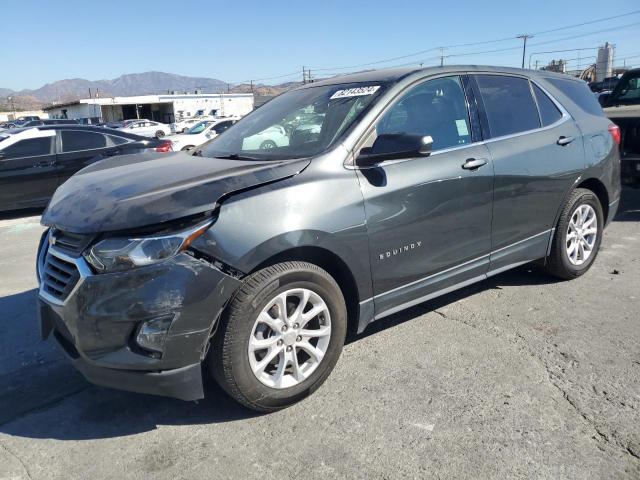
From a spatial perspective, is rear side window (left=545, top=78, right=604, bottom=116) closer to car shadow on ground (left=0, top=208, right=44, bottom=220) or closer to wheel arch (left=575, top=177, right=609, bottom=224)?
wheel arch (left=575, top=177, right=609, bottom=224)

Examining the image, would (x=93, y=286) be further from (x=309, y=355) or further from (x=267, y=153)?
(x=267, y=153)

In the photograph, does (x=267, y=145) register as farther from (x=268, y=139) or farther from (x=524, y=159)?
(x=524, y=159)

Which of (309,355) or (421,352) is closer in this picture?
(309,355)

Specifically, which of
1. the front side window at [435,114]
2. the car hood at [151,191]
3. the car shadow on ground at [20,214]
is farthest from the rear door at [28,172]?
the front side window at [435,114]

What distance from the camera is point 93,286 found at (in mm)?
2453

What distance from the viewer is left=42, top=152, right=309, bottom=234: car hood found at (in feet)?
8.27

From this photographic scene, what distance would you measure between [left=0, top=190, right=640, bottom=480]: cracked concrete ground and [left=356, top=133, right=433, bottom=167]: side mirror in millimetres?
1287

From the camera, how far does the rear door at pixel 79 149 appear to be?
8812 mm

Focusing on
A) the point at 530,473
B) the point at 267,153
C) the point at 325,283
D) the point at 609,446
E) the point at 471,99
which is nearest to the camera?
the point at 530,473

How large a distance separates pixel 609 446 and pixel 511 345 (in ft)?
3.56

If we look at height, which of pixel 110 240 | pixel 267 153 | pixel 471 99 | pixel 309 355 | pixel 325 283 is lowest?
pixel 309 355

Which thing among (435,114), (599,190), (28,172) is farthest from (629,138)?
(28,172)

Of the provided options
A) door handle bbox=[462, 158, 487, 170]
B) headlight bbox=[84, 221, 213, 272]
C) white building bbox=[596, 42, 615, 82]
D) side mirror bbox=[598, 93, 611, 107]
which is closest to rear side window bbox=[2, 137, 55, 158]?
headlight bbox=[84, 221, 213, 272]

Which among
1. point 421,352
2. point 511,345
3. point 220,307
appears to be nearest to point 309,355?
point 220,307
